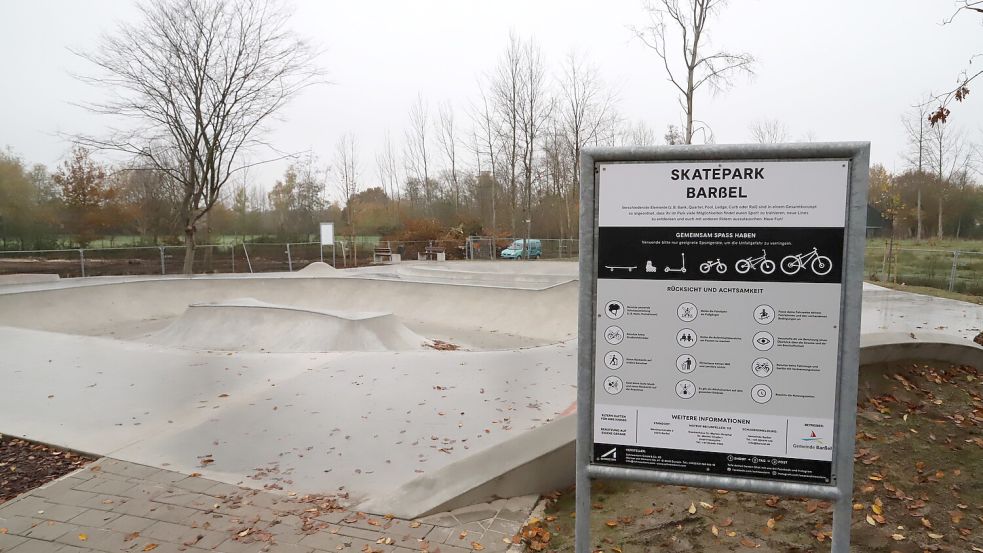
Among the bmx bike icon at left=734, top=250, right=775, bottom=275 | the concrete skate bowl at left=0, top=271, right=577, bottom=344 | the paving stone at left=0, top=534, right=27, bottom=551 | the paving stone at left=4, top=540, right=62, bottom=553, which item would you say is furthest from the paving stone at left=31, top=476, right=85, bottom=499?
the concrete skate bowl at left=0, top=271, right=577, bottom=344

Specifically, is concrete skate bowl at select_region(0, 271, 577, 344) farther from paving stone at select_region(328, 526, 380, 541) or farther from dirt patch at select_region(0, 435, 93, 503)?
paving stone at select_region(328, 526, 380, 541)

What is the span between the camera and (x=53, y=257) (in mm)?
23250

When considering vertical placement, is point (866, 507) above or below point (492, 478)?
above

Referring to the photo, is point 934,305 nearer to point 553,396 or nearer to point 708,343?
point 553,396

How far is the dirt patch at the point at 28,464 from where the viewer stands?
4.34m

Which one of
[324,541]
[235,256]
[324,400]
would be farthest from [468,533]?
[235,256]

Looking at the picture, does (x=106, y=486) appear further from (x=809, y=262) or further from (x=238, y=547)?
(x=809, y=262)

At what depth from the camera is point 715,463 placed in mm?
2234

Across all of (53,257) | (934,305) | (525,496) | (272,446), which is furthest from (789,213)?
(53,257)

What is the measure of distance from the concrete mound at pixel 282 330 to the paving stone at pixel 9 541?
610cm

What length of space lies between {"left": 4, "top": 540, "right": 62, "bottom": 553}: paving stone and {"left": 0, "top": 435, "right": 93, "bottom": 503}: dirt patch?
0.98 m

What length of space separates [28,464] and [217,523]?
244 cm

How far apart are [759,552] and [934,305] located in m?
12.2

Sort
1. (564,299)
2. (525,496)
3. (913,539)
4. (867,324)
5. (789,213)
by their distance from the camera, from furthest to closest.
Answer: (564,299)
(867,324)
(525,496)
(913,539)
(789,213)
